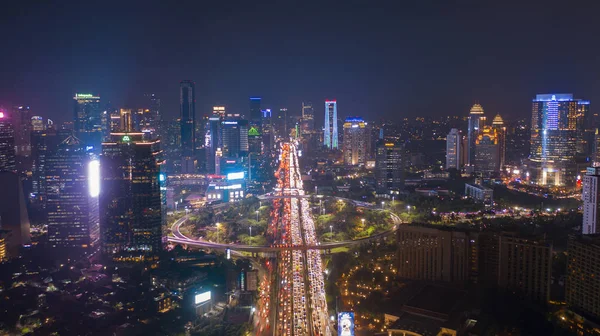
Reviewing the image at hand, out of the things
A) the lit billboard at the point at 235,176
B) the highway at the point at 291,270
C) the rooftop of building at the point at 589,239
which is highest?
the lit billboard at the point at 235,176

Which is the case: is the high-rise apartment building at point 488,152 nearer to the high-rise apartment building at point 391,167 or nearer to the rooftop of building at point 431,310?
the high-rise apartment building at point 391,167

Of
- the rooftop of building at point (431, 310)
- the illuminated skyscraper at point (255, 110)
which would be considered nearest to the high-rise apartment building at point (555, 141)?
the rooftop of building at point (431, 310)

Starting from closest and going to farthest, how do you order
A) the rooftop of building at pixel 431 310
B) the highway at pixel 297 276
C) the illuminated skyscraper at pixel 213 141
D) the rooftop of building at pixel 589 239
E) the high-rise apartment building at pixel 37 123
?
the rooftop of building at pixel 431 310
the highway at pixel 297 276
the rooftop of building at pixel 589 239
the high-rise apartment building at pixel 37 123
the illuminated skyscraper at pixel 213 141

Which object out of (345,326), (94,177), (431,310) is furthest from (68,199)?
(431,310)

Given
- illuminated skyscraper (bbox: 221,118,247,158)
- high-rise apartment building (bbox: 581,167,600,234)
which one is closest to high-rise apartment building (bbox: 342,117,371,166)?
illuminated skyscraper (bbox: 221,118,247,158)

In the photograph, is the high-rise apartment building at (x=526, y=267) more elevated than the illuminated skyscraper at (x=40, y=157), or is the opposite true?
the illuminated skyscraper at (x=40, y=157)

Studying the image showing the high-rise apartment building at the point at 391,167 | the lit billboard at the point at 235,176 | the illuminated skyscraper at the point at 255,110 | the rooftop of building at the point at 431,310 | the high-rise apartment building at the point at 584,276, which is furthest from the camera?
the illuminated skyscraper at the point at 255,110

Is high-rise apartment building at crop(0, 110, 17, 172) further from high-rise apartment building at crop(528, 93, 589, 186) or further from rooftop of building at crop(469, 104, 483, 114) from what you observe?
rooftop of building at crop(469, 104, 483, 114)
